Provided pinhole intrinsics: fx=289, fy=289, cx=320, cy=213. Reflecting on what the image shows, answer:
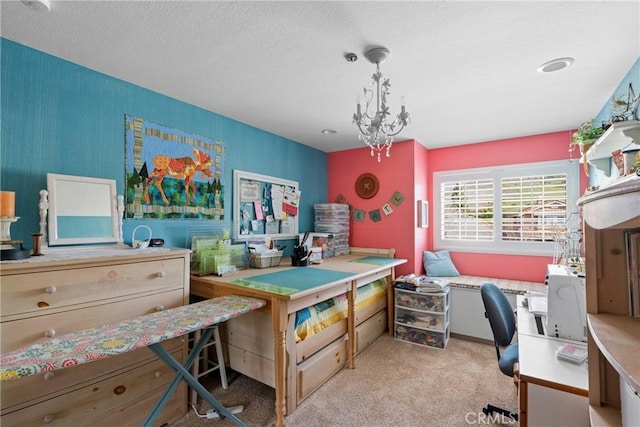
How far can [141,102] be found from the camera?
2191mm

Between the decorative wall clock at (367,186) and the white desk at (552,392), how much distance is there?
263 centimetres

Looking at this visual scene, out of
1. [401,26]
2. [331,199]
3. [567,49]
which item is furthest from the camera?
[331,199]

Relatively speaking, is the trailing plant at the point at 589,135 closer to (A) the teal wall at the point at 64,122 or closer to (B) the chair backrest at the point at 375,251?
(B) the chair backrest at the point at 375,251

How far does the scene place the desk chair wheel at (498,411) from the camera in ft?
6.29

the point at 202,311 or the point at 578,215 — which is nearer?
the point at 202,311

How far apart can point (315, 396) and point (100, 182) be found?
217 cm

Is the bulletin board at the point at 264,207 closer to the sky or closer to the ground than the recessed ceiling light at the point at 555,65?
closer to the ground

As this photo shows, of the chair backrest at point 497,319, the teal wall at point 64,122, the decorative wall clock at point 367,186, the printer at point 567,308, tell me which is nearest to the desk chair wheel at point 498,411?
the chair backrest at point 497,319

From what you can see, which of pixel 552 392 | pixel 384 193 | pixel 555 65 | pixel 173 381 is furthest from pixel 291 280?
pixel 555 65

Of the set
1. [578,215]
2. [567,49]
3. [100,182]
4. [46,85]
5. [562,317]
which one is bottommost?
[562,317]

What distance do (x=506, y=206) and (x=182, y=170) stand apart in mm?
3607

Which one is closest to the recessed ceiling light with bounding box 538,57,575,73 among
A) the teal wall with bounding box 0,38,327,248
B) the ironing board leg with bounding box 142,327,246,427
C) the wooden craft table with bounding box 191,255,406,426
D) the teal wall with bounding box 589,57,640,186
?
the teal wall with bounding box 589,57,640,186

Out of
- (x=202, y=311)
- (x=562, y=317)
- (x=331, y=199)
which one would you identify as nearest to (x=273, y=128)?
(x=331, y=199)

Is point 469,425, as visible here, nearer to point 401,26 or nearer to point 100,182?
point 401,26
